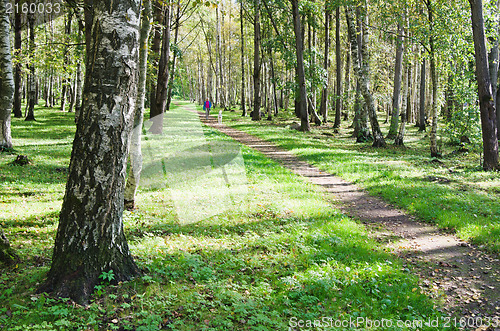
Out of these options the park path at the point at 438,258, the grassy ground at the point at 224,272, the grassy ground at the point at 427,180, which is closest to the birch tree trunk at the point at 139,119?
the grassy ground at the point at 224,272

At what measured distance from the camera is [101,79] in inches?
156

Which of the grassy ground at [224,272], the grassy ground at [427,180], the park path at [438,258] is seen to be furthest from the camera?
the grassy ground at [427,180]

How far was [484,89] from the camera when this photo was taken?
1266cm

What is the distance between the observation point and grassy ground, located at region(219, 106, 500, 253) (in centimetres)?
790

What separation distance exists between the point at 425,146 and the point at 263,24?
24.5m

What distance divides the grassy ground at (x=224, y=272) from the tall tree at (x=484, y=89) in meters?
7.92

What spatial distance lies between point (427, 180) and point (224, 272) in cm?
884

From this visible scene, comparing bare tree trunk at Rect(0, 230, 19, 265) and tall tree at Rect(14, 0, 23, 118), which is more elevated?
tall tree at Rect(14, 0, 23, 118)

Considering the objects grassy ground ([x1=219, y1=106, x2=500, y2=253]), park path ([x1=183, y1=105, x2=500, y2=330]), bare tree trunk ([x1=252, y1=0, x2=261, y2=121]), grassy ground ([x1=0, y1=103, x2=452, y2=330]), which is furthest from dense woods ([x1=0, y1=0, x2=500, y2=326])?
park path ([x1=183, y1=105, x2=500, y2=330])

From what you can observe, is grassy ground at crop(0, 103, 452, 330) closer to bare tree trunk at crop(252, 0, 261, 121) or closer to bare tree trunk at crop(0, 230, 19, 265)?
bare tree trunk at crop(0, 230, 19, 265)

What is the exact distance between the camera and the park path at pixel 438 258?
5.18 meters

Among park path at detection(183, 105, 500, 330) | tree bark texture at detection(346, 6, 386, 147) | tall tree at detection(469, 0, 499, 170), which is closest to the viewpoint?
park path at detection(183, 105, 500, 330)

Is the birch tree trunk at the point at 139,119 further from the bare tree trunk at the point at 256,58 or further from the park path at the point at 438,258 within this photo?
the bare tree trunk at the point at 256,58

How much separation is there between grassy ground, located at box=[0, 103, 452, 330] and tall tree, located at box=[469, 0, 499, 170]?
7.92 metres
